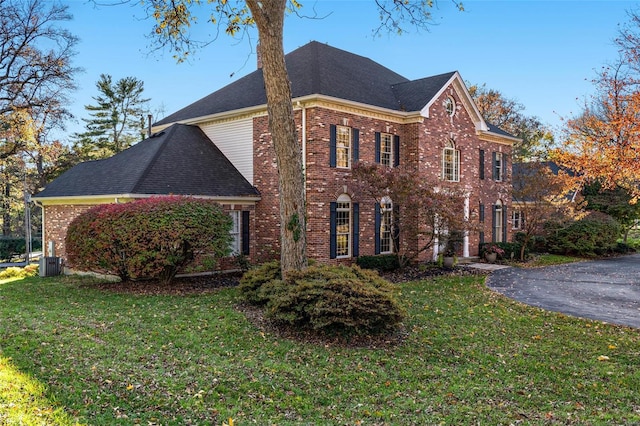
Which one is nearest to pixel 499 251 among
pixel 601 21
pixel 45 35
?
pixel 601 21

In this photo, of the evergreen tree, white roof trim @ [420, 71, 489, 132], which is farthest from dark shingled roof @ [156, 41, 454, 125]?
the evergreen tree

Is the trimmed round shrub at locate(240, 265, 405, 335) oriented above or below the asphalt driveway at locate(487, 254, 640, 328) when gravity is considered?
above

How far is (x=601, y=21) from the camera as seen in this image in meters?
13.3

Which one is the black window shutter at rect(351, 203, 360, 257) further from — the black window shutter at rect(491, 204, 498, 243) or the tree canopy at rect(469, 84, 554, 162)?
the tree canopy at rect(469, 84, 554, 162)

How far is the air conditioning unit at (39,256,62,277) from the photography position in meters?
16.5

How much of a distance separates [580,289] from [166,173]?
44.7ft

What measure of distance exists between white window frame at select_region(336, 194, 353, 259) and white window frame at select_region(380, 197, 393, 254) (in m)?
1.55

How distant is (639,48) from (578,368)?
7223mm

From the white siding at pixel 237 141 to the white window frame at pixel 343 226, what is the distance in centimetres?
361

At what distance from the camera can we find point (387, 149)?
59.7 ft

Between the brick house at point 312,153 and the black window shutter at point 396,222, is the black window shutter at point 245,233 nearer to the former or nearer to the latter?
the brick house at point 312,153

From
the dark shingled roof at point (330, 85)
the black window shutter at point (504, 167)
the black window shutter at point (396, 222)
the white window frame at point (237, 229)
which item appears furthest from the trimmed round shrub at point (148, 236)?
the black window shutter at point (504, 167)

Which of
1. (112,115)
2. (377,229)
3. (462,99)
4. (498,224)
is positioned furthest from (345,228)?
(112,115)

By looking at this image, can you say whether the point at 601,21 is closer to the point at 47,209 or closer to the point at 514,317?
the point at 514,317
